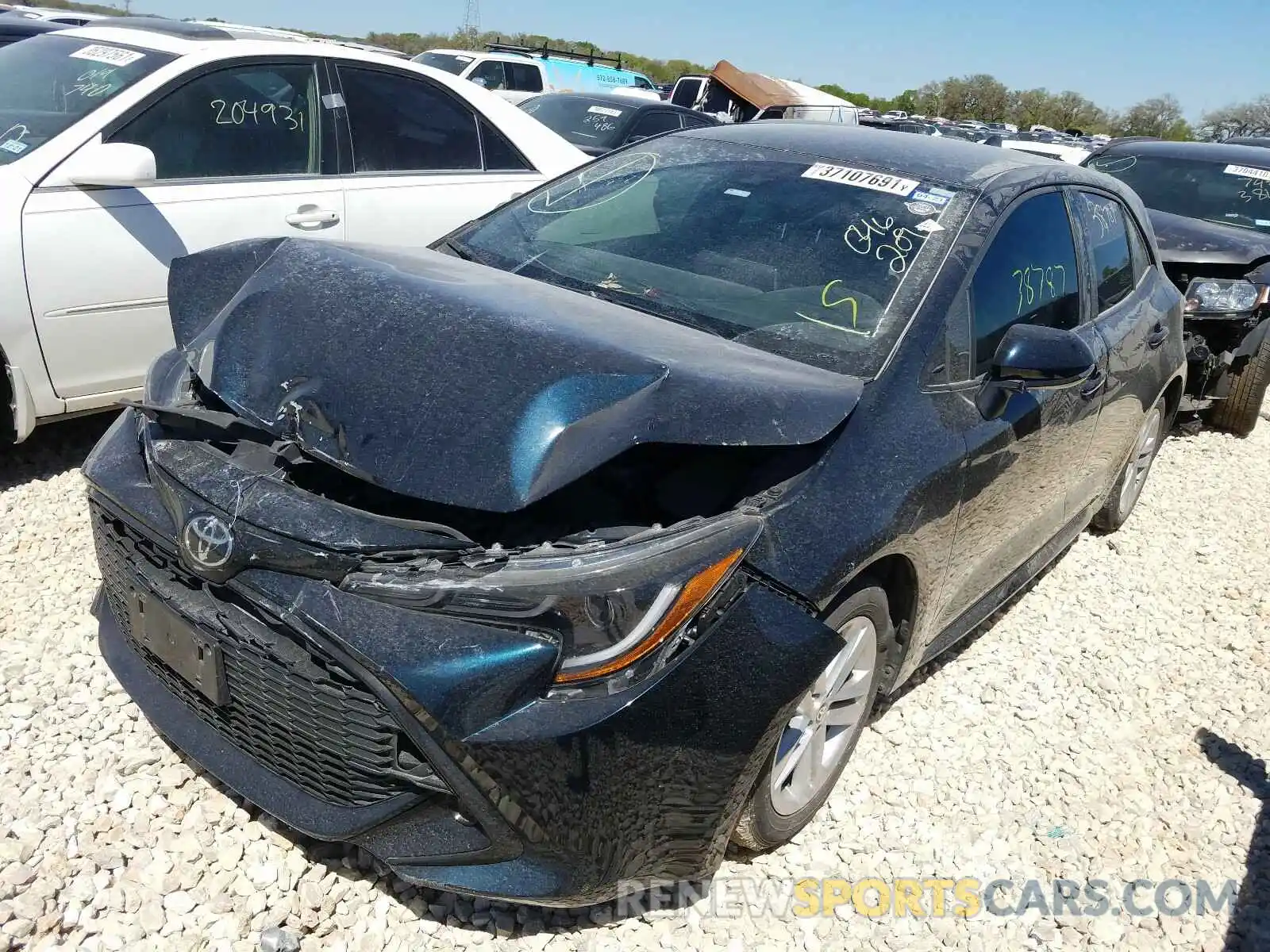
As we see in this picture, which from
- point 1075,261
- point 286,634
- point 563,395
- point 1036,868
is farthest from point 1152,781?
point 286,634

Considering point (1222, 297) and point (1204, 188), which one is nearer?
point (1222, 297)

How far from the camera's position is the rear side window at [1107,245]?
3.62 meters

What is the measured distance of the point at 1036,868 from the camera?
9.09 ft

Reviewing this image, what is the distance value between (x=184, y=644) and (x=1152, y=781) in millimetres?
2883

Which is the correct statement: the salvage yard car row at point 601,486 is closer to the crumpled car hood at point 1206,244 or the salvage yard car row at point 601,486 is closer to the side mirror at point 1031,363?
the side mirror at point 1031,363

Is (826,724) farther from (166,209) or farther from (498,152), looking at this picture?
(498,152)

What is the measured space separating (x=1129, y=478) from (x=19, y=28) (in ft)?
28.7

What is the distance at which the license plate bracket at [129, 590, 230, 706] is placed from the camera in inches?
80.8

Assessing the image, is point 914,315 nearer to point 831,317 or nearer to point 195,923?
point 831,317

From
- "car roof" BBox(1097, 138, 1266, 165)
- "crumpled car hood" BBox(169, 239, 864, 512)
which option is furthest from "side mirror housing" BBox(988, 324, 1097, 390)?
"car roof" BBox(1097, 138, 1266, 165)

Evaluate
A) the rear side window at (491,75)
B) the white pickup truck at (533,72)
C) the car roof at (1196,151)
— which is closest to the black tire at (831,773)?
the car roof at (1196,151)

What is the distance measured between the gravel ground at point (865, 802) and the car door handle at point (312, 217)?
4.39 ft

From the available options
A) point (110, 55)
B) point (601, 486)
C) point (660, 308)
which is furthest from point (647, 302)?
point (110, 55)

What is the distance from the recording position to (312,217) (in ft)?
14.3
